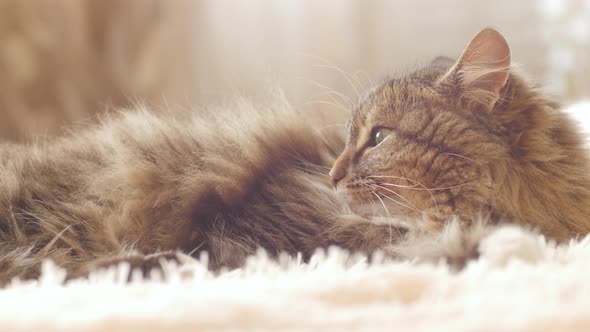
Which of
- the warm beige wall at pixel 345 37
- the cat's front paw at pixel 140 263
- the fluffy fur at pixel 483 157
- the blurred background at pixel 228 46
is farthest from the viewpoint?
the warm beige wall at pixel 345 37

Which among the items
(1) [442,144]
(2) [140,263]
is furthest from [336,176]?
(2) [140,263]

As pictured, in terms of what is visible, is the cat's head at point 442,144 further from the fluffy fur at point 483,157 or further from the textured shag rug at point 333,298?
the textured shag rug at point 333,298

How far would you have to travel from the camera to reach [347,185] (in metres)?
1.15

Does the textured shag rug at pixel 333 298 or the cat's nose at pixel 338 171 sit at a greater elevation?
the cat's nose at pixel 338 171

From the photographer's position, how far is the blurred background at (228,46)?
222 cm

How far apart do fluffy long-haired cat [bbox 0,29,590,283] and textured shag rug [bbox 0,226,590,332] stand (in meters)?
0.15

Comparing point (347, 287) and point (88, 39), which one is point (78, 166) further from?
point (88, 39)

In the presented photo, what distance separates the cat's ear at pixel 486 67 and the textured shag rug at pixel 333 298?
12.9 inches

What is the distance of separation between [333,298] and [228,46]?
2.25 meters

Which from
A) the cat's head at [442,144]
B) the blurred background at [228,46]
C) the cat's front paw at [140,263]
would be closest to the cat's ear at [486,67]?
the cat's head at [442,144]

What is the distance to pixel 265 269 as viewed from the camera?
0.84m

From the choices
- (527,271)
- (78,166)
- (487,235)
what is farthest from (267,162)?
(527,271)

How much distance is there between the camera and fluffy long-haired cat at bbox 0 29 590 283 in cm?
105

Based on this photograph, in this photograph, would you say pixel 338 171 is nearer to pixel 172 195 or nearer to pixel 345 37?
pixel 172 195
